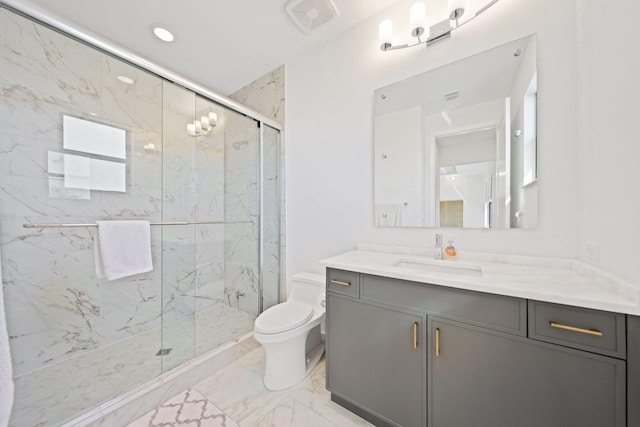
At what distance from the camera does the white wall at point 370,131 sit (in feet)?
3.75

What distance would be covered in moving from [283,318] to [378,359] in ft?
2.22

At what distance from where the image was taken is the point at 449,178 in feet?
4.79

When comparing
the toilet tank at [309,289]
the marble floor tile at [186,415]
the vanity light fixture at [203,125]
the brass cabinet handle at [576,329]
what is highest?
the vanity light fixture at [203,125]

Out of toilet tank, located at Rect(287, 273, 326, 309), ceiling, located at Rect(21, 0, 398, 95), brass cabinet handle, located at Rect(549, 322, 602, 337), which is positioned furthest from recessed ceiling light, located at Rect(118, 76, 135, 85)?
brass cabinet handle, located at Rect(549, 322, 602, 337)

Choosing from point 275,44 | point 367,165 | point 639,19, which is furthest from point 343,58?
point 639,19

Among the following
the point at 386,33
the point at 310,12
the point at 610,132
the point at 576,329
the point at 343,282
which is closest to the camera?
the point at 576,329

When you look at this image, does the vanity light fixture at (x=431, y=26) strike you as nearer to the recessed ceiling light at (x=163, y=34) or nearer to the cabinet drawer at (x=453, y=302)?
the cabinet drawer at (x=453, y=302)

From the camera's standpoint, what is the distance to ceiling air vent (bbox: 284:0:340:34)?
62.8 inches

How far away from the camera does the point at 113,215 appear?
6.32ft

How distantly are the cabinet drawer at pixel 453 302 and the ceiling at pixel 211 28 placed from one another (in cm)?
193

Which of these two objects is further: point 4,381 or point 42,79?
point 42,79

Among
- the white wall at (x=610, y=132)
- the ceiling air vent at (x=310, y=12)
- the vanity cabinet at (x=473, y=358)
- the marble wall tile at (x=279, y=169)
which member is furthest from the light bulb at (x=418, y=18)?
the vanity cabinet at (x=473, y=358)

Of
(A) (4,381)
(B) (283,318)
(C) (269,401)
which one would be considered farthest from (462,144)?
(A) (4,381)

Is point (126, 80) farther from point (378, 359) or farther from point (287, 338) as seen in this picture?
point (378, 359)
